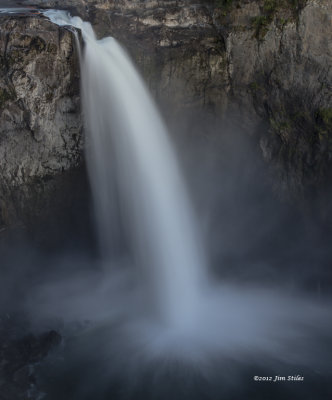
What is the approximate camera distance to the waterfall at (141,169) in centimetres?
1177

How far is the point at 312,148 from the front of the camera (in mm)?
13375

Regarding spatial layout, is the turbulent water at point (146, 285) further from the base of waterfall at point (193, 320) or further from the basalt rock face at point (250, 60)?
the basalt rock face at point (250, 60)

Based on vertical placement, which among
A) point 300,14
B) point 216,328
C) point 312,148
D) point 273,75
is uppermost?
point 300,14

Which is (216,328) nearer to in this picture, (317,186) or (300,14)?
(317,186)

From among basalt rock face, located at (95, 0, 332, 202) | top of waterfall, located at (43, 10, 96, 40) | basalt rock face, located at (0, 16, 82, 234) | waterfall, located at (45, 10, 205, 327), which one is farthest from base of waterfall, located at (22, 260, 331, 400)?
top of waterfall, located at (43, 10, 96, 40)

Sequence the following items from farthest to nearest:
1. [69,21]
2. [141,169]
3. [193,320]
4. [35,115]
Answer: [141,169] → [69,21] → [35,115] → [193,320]

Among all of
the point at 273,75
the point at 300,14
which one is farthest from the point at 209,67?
the point at 300,14

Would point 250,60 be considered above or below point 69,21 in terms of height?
below

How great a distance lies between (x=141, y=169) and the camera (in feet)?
40.3

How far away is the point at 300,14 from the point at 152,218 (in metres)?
7.59

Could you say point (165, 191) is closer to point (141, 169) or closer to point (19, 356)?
point (141, 169)

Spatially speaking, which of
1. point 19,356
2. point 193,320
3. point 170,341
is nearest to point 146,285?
point 193,320

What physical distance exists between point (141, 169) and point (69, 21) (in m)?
4.79

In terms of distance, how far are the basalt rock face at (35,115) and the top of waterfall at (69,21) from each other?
17.4 inches
